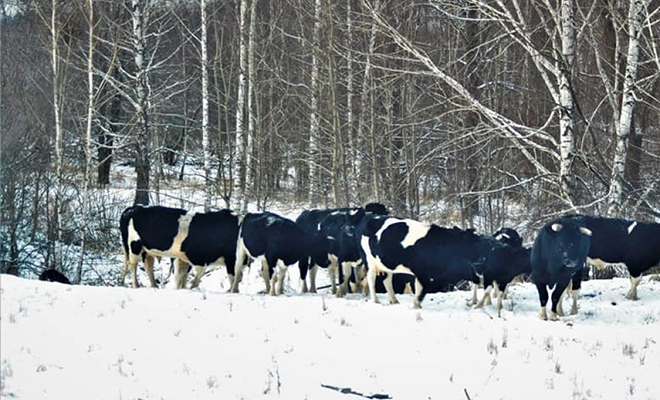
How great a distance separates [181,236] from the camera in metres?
15.7

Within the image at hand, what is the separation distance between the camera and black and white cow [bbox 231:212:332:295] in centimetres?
1534

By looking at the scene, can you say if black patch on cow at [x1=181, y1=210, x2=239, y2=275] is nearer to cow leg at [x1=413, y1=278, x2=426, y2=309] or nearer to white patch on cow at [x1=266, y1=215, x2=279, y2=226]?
white patch on cow at [x1=266, y1=215, x2=279, y2=226]

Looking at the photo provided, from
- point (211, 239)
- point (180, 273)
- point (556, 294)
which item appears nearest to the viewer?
point (556, 294)

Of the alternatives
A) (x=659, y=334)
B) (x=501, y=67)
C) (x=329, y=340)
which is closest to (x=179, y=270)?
(x=329, y=340)

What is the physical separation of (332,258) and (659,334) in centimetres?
601

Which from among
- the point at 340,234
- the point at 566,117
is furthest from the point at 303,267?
the point at 566,117

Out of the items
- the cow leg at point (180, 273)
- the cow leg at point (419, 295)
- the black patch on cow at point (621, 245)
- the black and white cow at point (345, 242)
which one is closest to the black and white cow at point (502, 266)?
the cow leg at point (419, 295)

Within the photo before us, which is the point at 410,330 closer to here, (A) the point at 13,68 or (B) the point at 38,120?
(B) the point at 38,120

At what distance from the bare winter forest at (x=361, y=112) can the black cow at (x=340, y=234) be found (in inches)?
96.6

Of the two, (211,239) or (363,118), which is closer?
(211,239)

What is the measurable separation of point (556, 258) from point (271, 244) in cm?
458

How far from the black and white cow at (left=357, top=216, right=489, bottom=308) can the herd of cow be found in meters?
0.02

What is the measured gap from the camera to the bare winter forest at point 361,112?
61.8 feet

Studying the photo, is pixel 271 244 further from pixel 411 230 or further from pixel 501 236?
pixel 501 236
